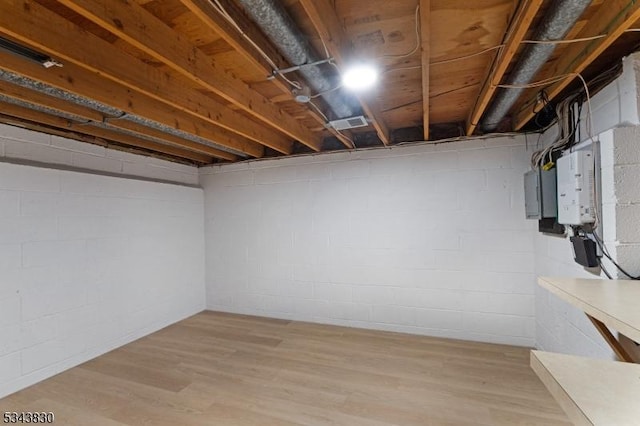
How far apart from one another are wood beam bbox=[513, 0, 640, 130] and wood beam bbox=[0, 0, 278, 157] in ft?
8.01

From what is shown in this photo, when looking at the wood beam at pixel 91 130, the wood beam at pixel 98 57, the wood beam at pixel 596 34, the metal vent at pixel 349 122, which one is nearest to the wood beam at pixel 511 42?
the wood beam at pixel 596 34

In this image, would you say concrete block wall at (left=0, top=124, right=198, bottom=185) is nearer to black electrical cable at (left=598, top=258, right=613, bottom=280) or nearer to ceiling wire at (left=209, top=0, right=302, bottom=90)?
ceiling wire at (left=209, top=0, right=302, bottom=90)

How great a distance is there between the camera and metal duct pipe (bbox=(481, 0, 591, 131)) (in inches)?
49.7

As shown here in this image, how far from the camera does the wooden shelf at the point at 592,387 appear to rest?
72cm

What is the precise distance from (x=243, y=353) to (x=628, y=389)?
2907mm

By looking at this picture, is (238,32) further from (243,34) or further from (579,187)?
(579,187)

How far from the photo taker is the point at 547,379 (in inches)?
35.1

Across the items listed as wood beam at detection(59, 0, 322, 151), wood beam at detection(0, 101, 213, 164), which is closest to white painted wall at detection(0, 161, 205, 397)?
wood beam at detection(0, 101, 213, 164)

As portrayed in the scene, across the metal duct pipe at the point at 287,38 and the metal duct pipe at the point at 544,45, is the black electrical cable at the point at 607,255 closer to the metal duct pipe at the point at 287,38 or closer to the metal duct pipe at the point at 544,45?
the metal duct pipe at the point at 544,45

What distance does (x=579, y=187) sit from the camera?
6.36 feet

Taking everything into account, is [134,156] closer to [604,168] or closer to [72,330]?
[72,330]

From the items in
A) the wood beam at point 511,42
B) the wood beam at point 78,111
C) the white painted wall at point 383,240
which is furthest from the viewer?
the white painted wall at point 383,240

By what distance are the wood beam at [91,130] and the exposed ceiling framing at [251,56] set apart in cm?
1

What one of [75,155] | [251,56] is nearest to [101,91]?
[251,56]
